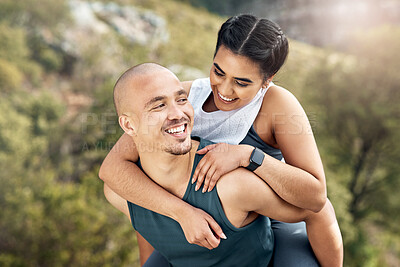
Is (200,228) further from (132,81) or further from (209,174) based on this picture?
(132,81)

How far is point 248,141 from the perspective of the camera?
2139 mm

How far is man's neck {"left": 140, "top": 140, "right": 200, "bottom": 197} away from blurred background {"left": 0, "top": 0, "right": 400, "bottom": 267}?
1234 millimetres

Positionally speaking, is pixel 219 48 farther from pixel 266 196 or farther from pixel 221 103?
pixel 266 196

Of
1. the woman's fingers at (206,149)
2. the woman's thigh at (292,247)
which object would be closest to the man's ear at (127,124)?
the woman's fingers at (206,149)

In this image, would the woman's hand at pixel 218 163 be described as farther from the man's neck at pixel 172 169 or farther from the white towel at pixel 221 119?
the white towel at pixel 221 119

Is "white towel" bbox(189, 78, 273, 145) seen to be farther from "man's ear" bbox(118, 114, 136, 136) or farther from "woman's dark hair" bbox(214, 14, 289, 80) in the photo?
"man's ear" bbox(118, 114, 136, 136)

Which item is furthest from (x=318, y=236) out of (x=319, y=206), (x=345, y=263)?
(x=345, y=263)

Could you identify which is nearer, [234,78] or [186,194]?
[186,194]

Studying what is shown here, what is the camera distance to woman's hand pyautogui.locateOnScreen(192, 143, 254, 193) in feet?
5.82

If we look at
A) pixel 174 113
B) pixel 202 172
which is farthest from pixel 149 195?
pixel 174 113

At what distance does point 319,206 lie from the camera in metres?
1.82

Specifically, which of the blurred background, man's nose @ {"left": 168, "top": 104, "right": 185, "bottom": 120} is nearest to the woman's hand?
man's nose @ {"left": 168, "top": 104, "right": 185, "bottom": 120}

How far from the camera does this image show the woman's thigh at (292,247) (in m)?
1.96

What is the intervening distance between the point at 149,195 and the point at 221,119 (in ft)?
2.16
